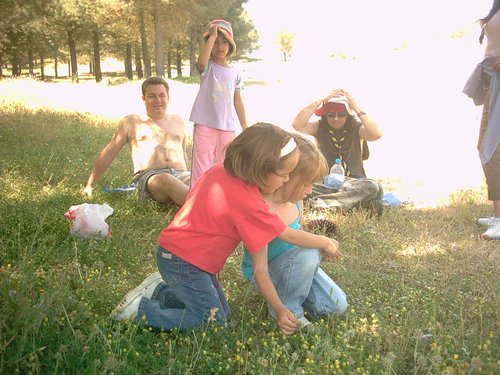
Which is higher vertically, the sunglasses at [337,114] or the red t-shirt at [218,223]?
the sunglasses at [337,114]

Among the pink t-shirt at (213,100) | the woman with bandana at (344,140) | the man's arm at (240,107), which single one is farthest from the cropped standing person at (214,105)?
the woman with bandana at (344,140)

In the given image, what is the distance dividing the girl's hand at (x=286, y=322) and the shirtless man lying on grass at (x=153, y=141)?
293cm

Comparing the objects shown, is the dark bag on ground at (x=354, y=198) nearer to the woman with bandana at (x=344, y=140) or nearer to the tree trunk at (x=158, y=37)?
the woman with bandana at (x=344, y=140)

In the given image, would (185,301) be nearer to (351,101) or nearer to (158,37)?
(351,101)

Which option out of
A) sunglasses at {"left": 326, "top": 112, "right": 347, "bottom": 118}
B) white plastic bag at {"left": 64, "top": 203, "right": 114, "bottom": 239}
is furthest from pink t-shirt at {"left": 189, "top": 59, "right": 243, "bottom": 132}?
white plastic bag at {"left": 64, "top": 203, "right": 114, "bottom": 239}

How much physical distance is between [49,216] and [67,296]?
72.5 inches

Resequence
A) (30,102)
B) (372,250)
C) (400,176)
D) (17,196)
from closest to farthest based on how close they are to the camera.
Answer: (372,250)
(17,196)
(400,176)
(30,102)

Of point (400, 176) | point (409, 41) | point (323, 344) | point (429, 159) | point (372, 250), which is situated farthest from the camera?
point (409, 41)

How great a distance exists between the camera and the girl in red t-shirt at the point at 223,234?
9.03ft

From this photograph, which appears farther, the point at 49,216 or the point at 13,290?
the point at 49,216

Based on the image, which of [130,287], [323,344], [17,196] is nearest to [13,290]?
[130,287]

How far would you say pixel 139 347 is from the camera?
106 inches

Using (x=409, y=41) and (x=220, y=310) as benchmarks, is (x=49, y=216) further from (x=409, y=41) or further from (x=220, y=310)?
(x=409, y=41)

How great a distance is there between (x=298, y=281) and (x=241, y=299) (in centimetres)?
58
